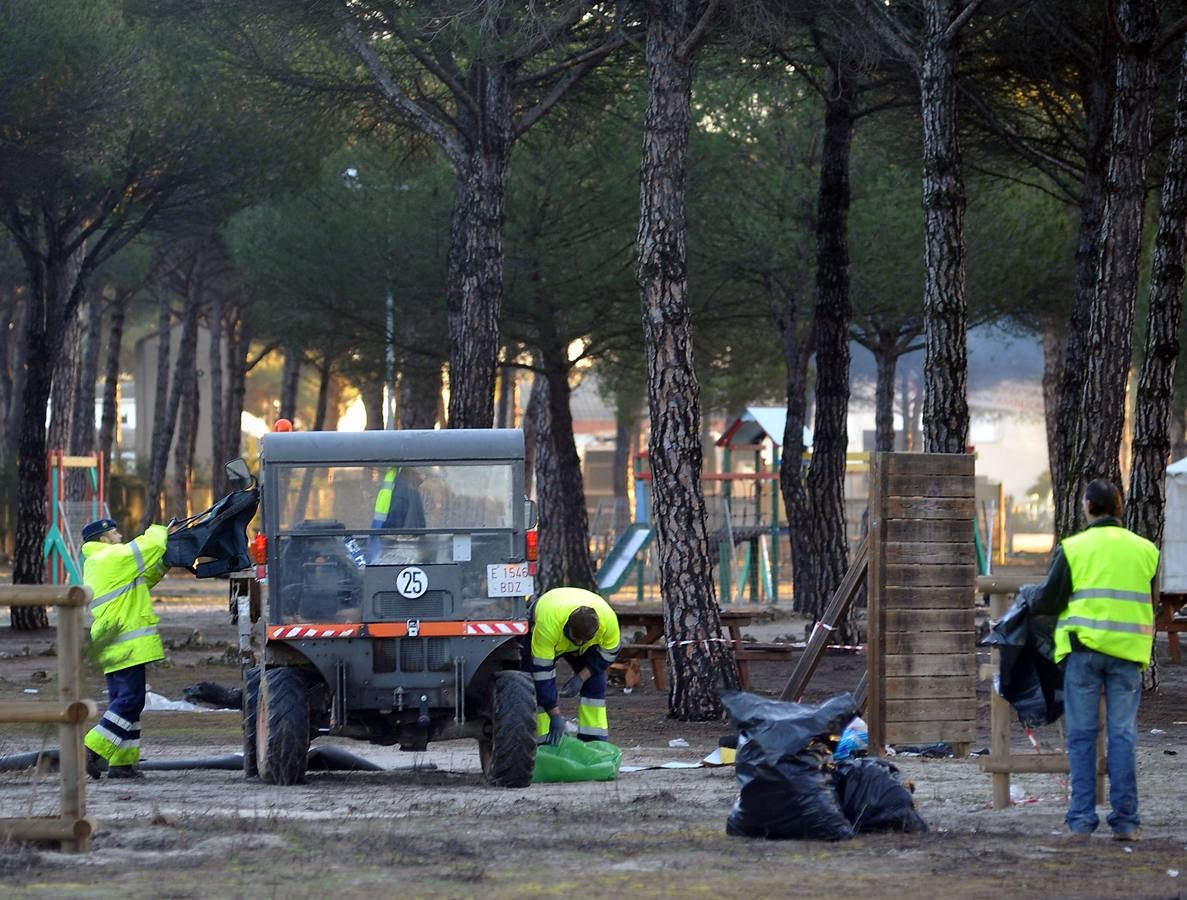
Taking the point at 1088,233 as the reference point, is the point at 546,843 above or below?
below

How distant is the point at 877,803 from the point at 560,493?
19.6 m

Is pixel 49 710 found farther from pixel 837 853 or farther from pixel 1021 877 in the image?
pixel 1021 877

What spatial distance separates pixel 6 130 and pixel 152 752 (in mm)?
11522

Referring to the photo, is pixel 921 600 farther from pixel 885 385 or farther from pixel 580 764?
pixel 885 385

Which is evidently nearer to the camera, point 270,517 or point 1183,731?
point 270,517

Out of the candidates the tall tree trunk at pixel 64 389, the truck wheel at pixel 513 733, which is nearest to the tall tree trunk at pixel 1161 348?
the truck wheel at pixel 513 733

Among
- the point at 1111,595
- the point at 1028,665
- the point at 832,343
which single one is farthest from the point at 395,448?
the point at 832,343

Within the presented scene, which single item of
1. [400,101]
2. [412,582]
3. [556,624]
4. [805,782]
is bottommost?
[805,782]

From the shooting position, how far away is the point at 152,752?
39.3ft

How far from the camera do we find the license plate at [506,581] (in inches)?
394

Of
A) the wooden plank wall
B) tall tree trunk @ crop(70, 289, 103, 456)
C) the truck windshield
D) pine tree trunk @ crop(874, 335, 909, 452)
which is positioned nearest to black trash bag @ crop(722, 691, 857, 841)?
the truck windshield

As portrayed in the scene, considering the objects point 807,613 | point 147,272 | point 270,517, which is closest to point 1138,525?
point 270,517

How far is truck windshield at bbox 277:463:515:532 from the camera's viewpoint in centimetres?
1015

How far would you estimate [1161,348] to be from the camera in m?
15.4
